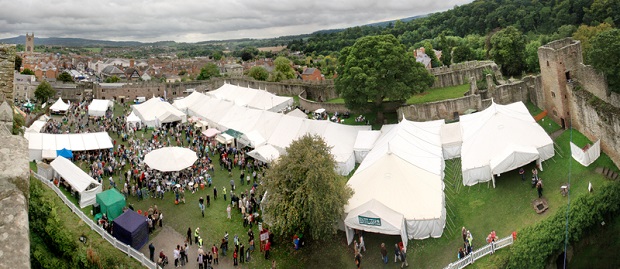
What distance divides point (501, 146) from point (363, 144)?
23.1 feet

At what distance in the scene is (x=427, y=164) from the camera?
60.3 feet

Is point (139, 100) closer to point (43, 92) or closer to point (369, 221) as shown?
point (43, 92)

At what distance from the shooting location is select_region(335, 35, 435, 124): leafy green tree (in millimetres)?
25297

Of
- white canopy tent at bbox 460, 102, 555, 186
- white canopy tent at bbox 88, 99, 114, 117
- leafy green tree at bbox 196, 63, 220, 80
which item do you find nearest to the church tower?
leafy green tree at bbox 196, 63, 220, 80

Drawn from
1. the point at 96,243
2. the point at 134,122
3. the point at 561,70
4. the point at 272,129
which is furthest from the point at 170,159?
the point at 561,70

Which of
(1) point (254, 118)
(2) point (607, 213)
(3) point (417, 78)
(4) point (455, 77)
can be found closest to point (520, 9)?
(4) point (455, 77)

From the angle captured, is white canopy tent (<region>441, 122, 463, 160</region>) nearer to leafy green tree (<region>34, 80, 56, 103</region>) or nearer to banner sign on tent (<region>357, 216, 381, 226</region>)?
banner sign on tent (<region>357, 216, 381, 226</region>)

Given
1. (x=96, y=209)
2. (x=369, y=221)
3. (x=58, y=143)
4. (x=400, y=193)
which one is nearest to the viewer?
(x=369, y=221)

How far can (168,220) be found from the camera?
1833cm

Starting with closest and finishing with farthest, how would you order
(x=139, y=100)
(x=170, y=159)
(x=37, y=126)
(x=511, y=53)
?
(x=170, y=159) < (x=37, y=126) < (x=511, y=53) < (x=139, y=100)

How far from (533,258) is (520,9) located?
70.5m

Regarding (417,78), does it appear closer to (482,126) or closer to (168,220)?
(482,126)

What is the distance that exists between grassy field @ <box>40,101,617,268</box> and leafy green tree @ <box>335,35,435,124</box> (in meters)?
7.82

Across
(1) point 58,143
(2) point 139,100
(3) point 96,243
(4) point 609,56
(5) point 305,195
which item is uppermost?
(2) point 139,100
